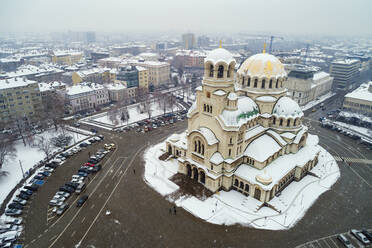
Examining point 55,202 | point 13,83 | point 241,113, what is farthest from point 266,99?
point 13,83

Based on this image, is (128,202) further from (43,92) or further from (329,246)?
(43,92)

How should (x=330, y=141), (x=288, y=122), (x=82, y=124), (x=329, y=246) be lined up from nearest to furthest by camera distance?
1. (x=329, y=246)
2. (x=288, y=122)
3. (x=330, y=141)
4. (x=82, y=124)

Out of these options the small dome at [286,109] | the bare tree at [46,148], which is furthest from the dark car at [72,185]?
the small dome at [286,109]

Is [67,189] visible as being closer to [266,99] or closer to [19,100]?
[266,99]

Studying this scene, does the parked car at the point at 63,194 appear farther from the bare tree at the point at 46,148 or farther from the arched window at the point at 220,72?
the arched window at the point at 220,72

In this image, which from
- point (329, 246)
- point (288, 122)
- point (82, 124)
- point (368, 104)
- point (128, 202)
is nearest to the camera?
point (329, 246)

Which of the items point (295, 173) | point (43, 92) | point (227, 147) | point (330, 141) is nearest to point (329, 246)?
point (295, 173)
